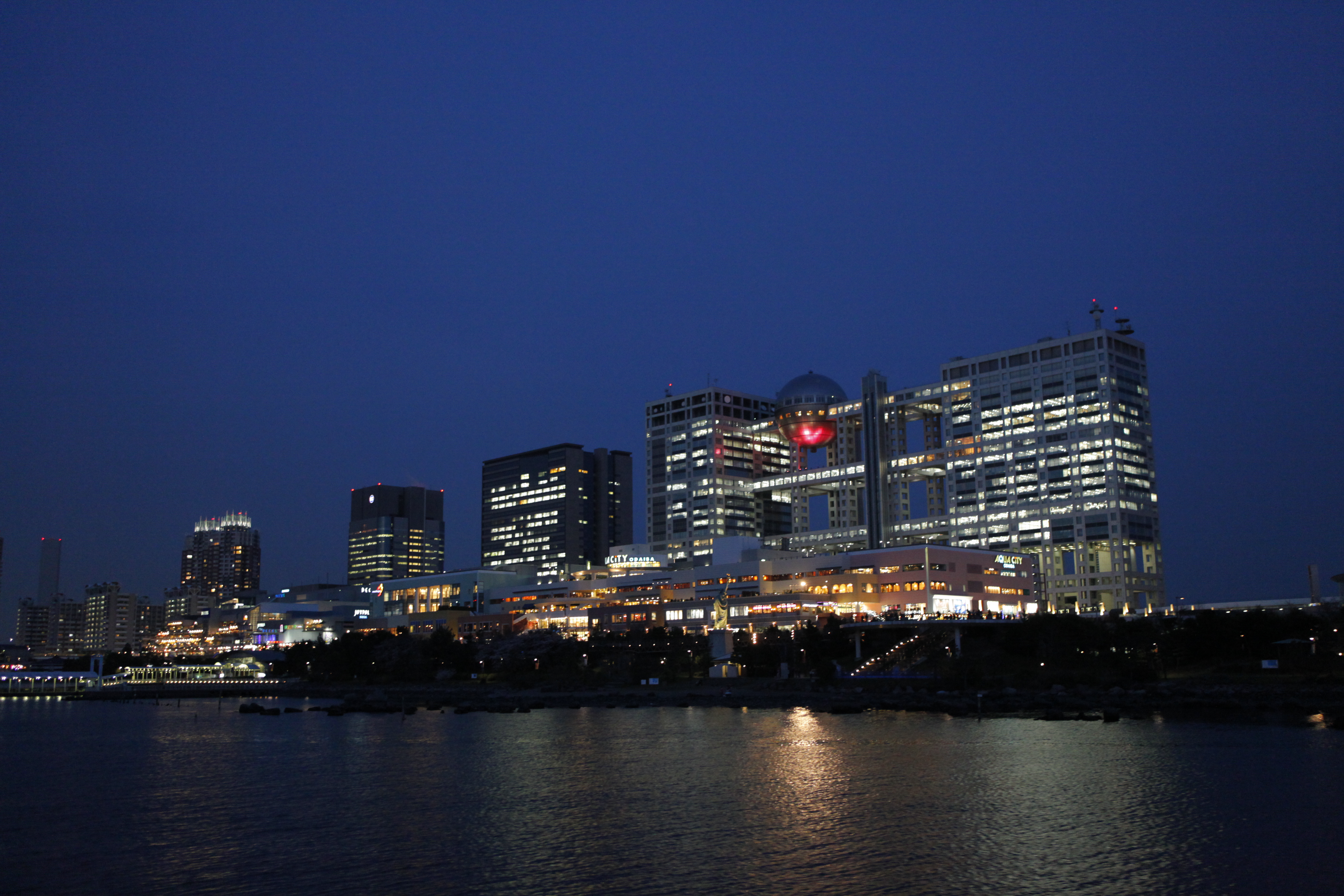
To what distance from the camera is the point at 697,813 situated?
5609 cm

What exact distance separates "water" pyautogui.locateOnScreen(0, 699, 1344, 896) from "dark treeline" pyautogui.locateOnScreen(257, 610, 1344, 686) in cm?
3546

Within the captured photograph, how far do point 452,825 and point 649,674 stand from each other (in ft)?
361

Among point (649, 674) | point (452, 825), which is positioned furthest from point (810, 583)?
point (452, 825)

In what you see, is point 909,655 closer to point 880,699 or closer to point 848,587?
point 880,699

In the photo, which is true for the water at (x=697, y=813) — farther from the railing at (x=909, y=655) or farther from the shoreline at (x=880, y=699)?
the railing at (x=909, y=655)

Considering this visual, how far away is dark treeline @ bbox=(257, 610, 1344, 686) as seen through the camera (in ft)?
419

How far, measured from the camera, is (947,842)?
47.9 m

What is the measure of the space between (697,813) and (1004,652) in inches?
3687

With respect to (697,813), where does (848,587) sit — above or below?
above

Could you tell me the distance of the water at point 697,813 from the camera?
42.3 meters

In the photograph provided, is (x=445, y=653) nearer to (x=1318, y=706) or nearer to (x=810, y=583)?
(x=810, y=583)

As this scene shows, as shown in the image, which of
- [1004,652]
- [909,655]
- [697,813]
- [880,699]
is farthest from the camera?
[909,655]

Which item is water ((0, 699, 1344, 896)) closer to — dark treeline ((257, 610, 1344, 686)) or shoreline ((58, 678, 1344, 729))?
shoreline ((58, 678, 1344, 729))

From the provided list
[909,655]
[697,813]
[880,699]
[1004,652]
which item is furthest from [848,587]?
[697,813]
